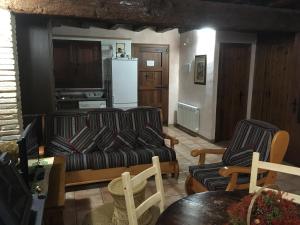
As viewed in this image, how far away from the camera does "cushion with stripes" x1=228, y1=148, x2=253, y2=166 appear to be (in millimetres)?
2643

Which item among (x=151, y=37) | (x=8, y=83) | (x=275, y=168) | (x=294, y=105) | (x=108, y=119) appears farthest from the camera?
(x=151, y=37)

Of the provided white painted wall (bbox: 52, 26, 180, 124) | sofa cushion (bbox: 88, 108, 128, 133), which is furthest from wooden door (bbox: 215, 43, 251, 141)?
sofa cushion (bbox: 88, 108, 128, 133)

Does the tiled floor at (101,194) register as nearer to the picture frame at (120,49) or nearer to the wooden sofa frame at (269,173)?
the wooden sofa frame at (269,173)

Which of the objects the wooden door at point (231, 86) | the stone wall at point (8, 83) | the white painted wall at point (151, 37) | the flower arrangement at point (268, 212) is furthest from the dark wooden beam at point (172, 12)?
the white painted wall at point (151, 37)

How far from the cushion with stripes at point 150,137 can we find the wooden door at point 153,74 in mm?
2728

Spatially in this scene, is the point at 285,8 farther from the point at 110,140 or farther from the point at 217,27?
the point at 110,140

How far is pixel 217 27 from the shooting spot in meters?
3.24

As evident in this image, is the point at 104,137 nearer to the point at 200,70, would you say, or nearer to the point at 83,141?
the point at 83,141

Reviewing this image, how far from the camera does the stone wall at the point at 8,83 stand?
8.01 ft

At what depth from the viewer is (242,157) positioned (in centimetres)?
271

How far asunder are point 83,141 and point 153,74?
3448 mm

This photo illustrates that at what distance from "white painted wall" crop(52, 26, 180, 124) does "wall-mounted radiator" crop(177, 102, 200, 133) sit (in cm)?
42

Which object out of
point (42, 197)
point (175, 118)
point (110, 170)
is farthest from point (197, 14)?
point (175, 118)

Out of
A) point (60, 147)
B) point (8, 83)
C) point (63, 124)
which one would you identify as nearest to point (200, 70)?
point (63, 124)
